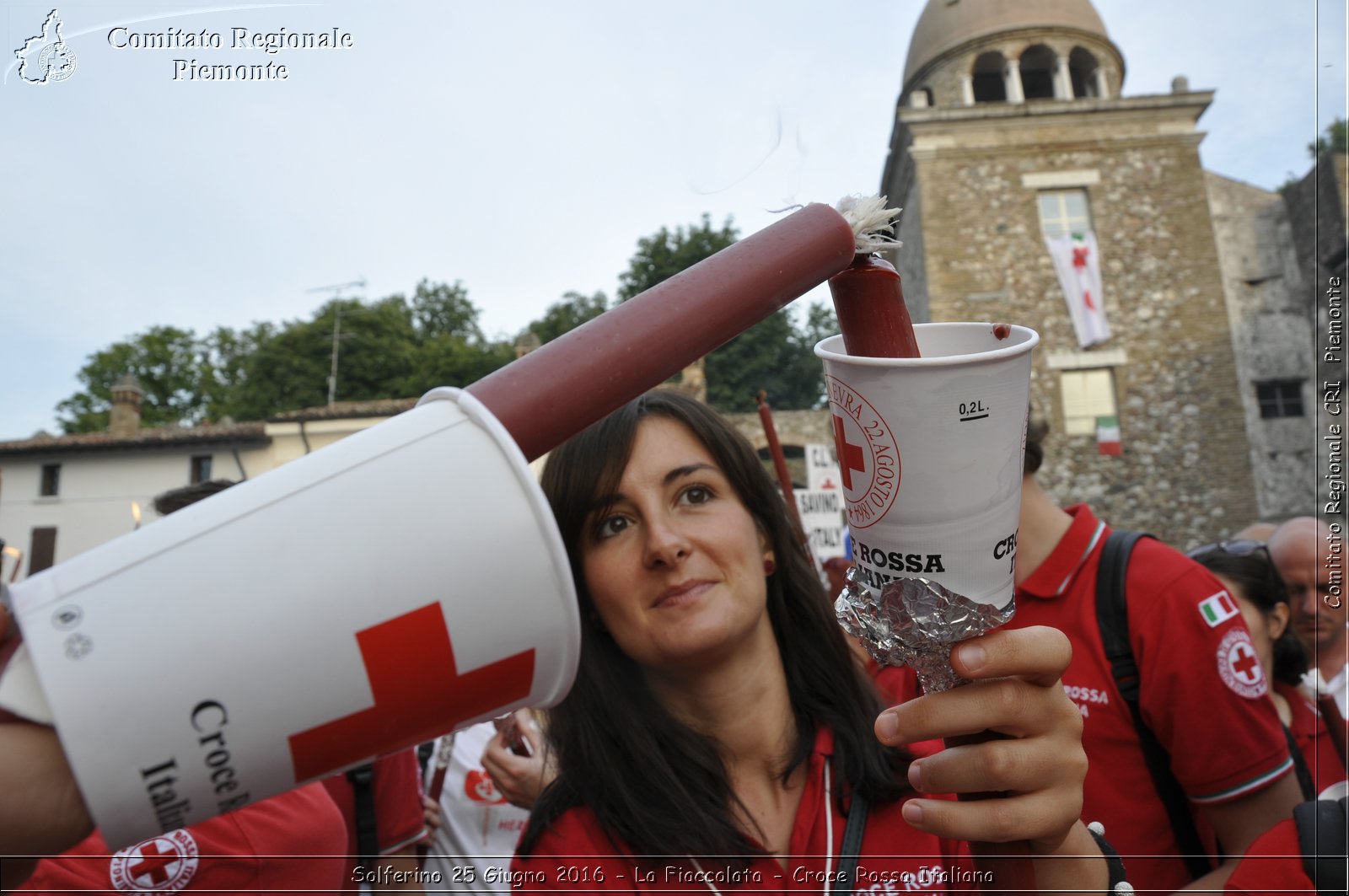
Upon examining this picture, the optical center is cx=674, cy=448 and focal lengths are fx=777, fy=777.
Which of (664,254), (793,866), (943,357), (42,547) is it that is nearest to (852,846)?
(793,866)

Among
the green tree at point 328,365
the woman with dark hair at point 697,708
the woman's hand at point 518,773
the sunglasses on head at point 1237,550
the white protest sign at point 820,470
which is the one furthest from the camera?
the green tree at point 328,365

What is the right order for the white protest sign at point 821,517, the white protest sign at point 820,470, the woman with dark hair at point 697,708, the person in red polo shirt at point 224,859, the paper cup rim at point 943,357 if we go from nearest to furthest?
the paper cup rim at point 943,357 < the woman with dark hair at point 697,708 < the person in red polo shirt at point 224,859 < the white protest sign at point 821,517 < the white protest sign at point 820,470

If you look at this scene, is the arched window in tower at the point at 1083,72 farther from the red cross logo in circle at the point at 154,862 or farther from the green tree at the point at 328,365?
the green tree at the point at 328,365

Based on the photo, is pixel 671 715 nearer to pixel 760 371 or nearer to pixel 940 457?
pixel 940 457

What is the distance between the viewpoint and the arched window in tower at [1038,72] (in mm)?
17953

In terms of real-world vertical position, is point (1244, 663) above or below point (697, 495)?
below

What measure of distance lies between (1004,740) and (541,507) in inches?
26.9

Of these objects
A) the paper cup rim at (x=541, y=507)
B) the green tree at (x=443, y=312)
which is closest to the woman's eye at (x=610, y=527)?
the paper cup rim at (x=541, y=507)

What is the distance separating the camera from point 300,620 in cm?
66

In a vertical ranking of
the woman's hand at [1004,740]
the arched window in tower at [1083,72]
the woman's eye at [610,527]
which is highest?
the arched window in tower at [1083,72]

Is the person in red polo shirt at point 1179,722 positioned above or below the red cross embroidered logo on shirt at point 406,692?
below

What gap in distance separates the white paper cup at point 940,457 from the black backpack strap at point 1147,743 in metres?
1.35

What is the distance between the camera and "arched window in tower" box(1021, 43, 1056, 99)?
1795cm

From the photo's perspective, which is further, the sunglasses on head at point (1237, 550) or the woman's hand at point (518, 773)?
the sunglasses on head at point (1237, 550)
